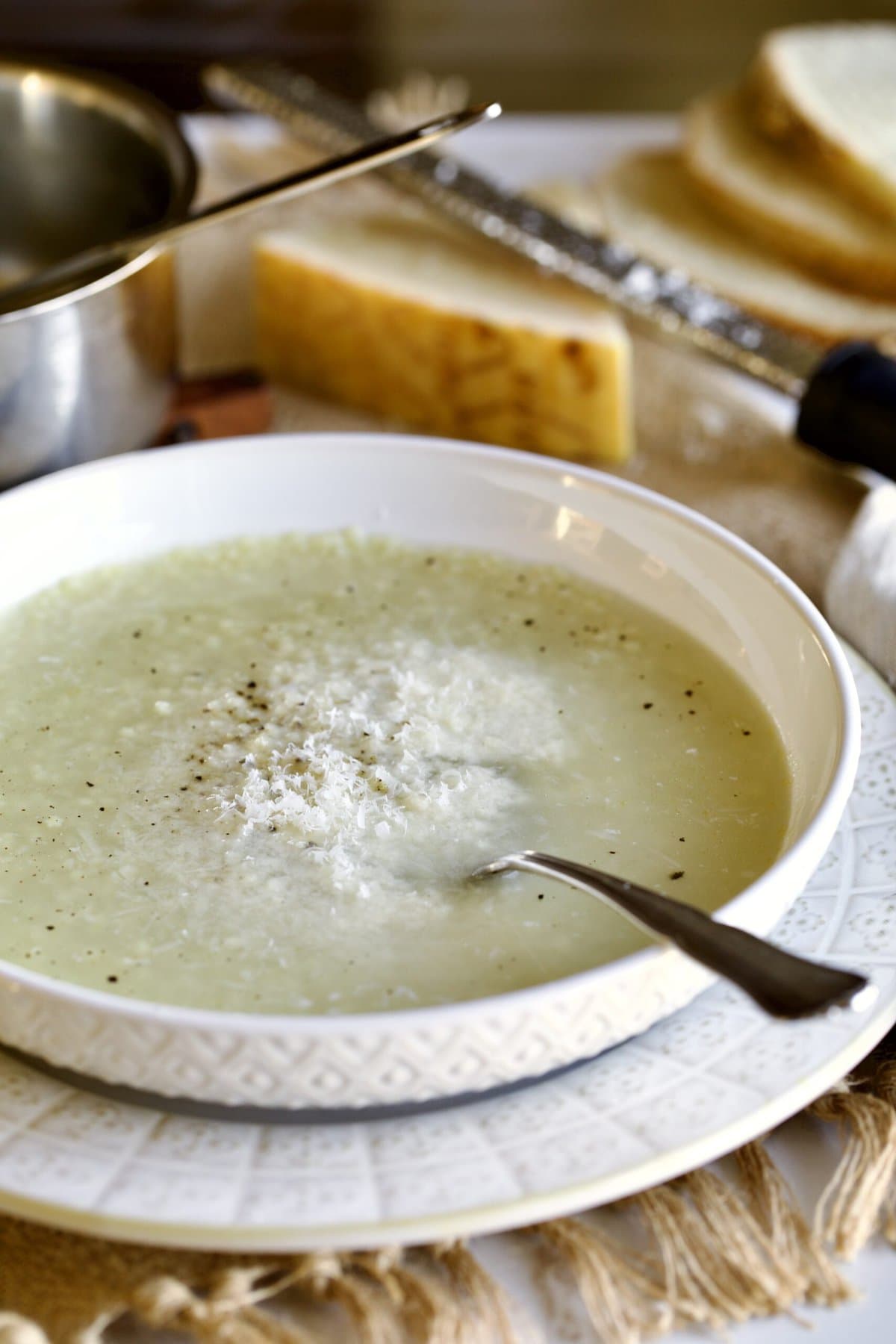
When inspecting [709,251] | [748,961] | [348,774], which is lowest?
[709,251]

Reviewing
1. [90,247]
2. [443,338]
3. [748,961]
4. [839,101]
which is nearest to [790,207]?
[839,101]

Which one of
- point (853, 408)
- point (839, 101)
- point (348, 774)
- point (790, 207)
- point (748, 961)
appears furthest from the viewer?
point (839, 101)

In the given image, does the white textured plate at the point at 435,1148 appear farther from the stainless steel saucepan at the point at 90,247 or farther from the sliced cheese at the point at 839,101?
the sliced cheese at the point at 839,101

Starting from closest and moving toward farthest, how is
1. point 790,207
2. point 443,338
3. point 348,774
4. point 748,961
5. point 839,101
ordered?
1. point 748,961
2. point 348,774
3. point 443,338
4. point 790,207
5. point 839,101

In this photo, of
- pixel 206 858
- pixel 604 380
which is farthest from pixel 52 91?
pixel 206 858

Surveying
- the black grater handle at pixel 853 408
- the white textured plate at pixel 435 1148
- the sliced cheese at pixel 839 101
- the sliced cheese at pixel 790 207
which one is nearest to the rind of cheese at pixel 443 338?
the black grater handle at pixel 853 408

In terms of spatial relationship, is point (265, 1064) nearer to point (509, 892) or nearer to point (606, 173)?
point (509, 892)

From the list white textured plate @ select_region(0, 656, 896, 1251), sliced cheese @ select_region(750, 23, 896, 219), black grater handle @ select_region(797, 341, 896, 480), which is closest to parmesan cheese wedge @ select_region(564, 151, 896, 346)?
sliced cheese @ select_region(750, 23, 896, 219)

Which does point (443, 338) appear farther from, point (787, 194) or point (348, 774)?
point (348, 774)
